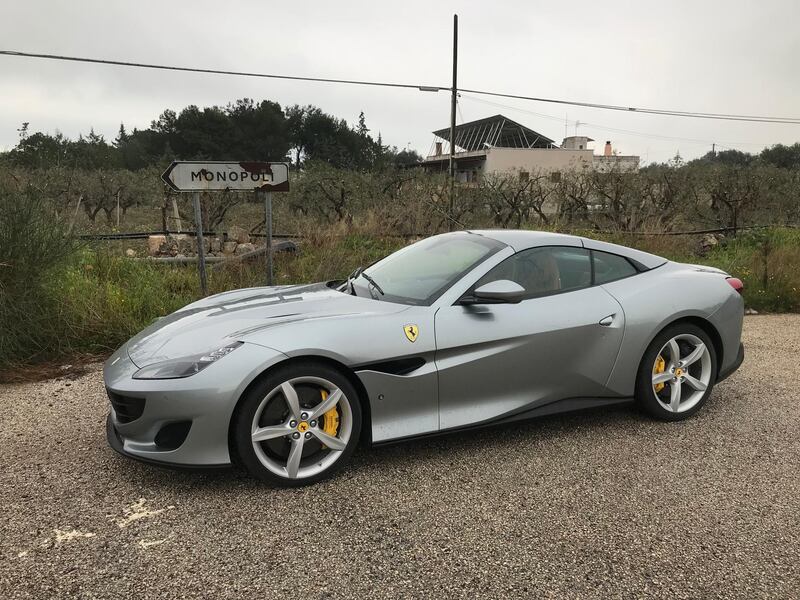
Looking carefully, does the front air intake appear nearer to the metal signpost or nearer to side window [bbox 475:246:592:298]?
side window [bbox 475:246:592:298]

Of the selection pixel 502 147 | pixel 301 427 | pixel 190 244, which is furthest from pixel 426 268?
pixel 502 147

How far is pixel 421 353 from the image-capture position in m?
3.09

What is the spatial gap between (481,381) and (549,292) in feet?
2.55

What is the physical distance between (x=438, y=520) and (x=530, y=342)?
119 centimetres

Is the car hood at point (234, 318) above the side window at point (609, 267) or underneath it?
underneath

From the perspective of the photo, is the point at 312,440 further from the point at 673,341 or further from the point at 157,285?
the point at 157,285

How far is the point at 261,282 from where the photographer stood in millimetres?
7074

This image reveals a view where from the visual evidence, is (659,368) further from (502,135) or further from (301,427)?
(502,135)

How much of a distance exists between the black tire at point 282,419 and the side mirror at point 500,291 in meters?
0.89

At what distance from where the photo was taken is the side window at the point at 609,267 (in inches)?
149

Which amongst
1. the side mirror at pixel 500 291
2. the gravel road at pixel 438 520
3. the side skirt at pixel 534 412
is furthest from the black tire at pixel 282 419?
the side mirror at pixel 500 291

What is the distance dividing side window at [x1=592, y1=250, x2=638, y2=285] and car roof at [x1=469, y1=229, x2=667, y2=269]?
5 centimetres

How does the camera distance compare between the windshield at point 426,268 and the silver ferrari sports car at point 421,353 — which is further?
the windshield at point 426,268

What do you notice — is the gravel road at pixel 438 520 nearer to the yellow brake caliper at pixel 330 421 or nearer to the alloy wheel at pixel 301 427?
the alloy wheel at pixel 301 427
